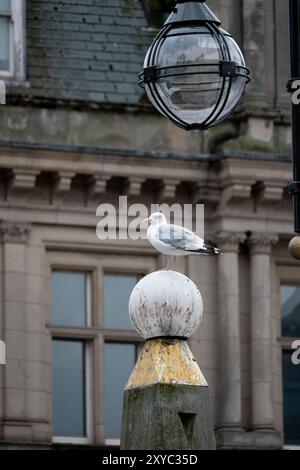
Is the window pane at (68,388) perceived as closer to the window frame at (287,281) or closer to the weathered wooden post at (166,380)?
the window frame at (287,281)

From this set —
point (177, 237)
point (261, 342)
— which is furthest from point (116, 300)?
point (177, 237)

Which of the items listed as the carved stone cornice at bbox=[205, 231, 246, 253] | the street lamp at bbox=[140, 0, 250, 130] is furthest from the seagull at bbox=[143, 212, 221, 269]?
the carved stone cornice at bbox=[205, 231, 246, 253]

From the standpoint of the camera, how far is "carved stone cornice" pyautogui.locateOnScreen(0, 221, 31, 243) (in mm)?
32469

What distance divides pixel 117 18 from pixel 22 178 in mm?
2716

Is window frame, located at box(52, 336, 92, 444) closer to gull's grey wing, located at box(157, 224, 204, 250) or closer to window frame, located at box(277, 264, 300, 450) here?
window frame, located at box(277, 264, 300, 450)

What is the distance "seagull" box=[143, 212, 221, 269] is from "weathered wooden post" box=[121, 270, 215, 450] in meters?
1.34

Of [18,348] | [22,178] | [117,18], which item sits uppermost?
[117,18]

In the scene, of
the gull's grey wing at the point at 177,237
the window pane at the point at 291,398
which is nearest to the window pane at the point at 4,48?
the window pane at the point at 291,398

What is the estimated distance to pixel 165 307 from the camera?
43.1 ft

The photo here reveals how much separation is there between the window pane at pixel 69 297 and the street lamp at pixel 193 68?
17738 millimetres

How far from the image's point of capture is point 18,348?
106ft
